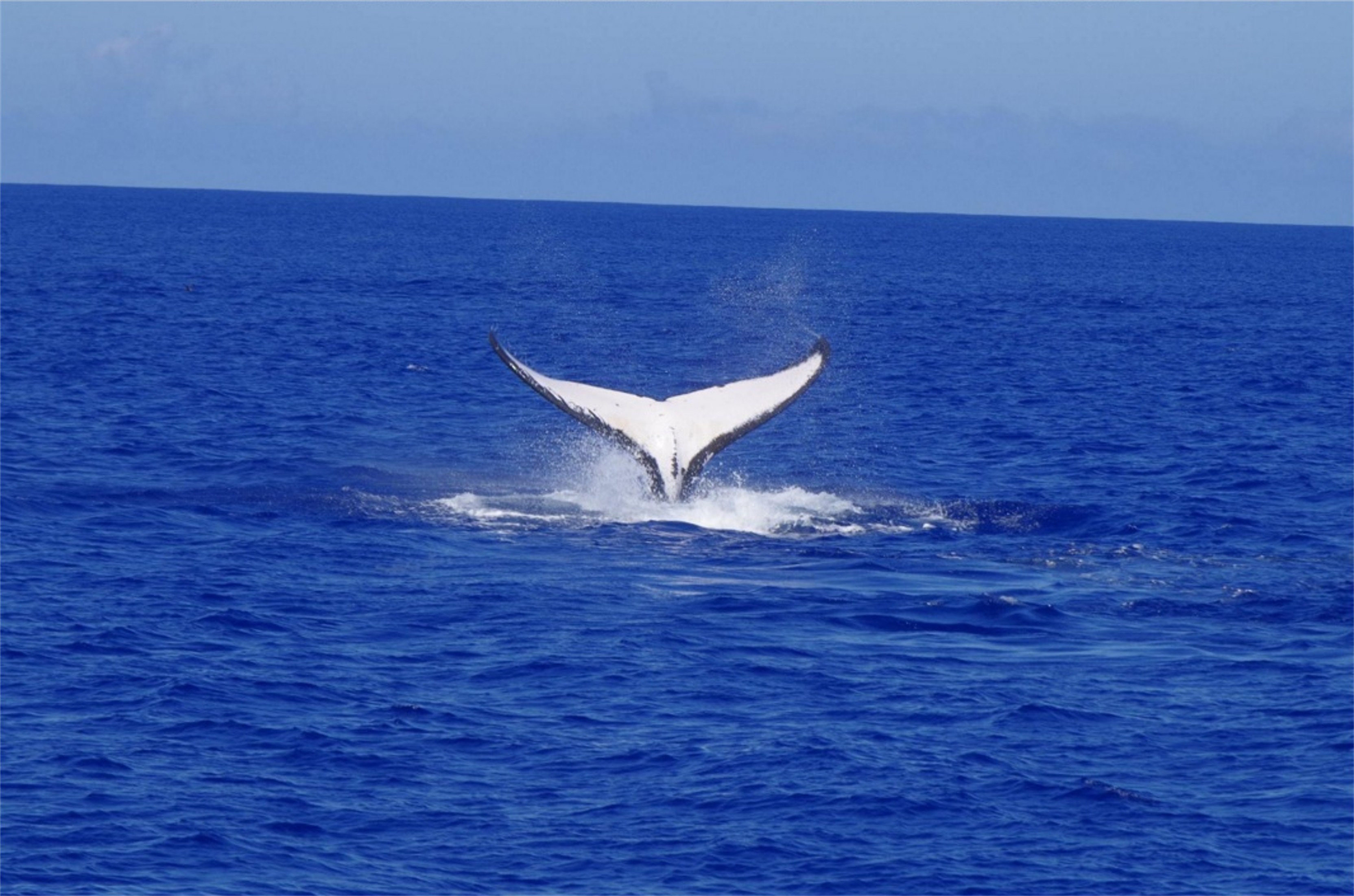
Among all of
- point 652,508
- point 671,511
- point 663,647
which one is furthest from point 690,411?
point 663,647

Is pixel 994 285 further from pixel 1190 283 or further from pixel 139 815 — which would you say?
pixel 139 815

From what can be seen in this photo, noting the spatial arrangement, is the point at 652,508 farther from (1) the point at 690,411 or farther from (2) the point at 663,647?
(2) the point at 663,647

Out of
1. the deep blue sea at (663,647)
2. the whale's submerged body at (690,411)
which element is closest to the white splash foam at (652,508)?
the deep blue sea at (663,647)

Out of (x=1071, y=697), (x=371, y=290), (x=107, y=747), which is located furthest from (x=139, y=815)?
(x=371, y=290)

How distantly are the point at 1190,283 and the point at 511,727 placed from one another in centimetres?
11832

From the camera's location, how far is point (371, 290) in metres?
102

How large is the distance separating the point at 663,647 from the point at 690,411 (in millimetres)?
7584

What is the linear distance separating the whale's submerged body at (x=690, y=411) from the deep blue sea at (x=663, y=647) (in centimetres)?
147

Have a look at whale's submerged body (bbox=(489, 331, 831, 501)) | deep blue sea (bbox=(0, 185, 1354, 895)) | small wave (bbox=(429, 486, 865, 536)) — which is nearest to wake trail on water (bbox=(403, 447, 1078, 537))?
small wave (bbox=(429, 486, 865, 536))

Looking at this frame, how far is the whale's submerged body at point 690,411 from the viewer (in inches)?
1224

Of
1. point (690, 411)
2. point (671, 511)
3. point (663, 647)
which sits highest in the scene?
point (690, 411)

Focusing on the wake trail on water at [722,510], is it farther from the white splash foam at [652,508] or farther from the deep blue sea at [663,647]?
the deep blue sea at [663,647]

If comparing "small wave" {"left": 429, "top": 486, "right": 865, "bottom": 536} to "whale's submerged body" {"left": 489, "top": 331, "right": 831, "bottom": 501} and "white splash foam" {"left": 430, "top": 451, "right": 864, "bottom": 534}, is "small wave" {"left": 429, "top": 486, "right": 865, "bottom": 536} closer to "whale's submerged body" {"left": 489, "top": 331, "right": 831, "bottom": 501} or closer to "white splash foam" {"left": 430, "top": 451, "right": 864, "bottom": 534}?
"white splash foam" {"left": 430, "top": 451, "right": 864, "bottom": 534}

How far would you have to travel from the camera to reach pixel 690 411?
31828mm
